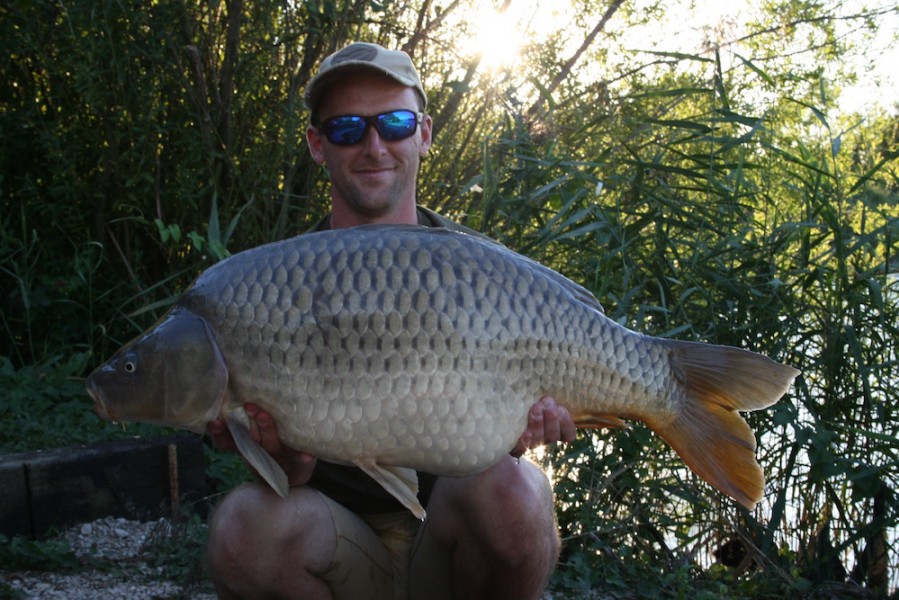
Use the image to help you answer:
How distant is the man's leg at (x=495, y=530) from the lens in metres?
1.71

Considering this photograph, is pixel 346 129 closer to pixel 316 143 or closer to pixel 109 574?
pixel 316 143

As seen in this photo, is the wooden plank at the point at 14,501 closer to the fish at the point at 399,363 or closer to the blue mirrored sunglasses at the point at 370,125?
the fish at the point at 399,363

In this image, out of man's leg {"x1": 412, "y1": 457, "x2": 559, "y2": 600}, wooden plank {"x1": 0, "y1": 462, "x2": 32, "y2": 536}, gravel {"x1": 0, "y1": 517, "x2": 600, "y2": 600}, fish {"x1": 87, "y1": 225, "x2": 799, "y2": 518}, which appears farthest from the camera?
wooden plank {"x1": 0, "y1": 462, "x2": 32, "y2": 536}

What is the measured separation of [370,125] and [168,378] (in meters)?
0.75

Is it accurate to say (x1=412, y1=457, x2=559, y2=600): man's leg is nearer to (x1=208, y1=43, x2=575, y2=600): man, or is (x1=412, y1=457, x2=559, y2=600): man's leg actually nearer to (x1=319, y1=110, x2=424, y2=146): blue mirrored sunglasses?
(x1=208, y1=43, x2=575, y2=600): man

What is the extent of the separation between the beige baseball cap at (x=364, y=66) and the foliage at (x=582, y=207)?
0.66 meters

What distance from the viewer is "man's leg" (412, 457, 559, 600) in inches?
67.4

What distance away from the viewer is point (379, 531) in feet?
6.34

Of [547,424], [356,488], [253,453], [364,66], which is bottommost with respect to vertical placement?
[356,488]

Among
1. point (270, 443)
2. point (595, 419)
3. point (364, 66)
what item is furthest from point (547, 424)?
point (364, 66)

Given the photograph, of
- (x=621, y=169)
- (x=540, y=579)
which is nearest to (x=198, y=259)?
(x=621, y=169)

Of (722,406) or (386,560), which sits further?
(386,560)

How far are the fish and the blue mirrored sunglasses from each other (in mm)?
555

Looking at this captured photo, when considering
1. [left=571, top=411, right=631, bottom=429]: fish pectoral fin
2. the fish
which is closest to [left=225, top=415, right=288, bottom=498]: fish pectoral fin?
the fish
